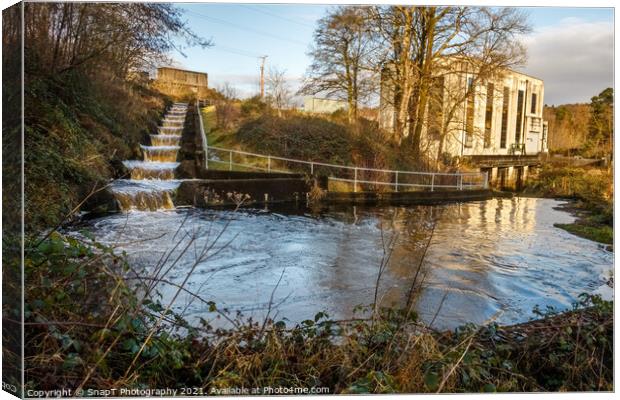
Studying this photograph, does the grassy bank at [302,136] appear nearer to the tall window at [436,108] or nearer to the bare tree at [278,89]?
the bare tree at [278,89]

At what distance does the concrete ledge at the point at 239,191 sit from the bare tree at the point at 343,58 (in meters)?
1.33

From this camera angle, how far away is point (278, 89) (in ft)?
14.6

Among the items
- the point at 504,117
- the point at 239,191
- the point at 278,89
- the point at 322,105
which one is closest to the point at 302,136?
the point at 322,105

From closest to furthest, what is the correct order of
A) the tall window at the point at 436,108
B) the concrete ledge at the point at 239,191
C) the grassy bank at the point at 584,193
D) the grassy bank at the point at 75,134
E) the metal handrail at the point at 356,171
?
the grassy bank at the point at 75,134
the grassy bank at the point at 584,193
the tall window at the point at 436,108
the metal handrail at the point at 356,171
the concrete ledge at the point at 239,191

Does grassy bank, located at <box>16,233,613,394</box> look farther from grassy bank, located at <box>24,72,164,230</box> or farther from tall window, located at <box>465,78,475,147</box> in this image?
tall window, located at <box>465,78,475,147</box>

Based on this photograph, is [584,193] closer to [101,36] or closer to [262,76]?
[262,76]

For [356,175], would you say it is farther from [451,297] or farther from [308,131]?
[451,297]

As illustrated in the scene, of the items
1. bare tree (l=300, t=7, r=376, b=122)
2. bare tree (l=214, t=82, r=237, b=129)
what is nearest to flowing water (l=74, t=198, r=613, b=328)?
bare tree (l=214, t=82, r=237, b=129)

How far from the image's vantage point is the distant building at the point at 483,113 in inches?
171

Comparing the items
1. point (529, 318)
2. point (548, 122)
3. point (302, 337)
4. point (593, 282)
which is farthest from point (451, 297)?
point (548, 122)

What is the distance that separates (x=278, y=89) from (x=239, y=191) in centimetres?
182

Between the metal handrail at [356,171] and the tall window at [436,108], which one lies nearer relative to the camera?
the tall window at [436,108]

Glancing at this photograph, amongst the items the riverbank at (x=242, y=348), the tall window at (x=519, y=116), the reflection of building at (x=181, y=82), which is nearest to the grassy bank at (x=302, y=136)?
the reflection of building at (x=181, y=82)

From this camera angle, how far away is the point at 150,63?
13.9 feet
